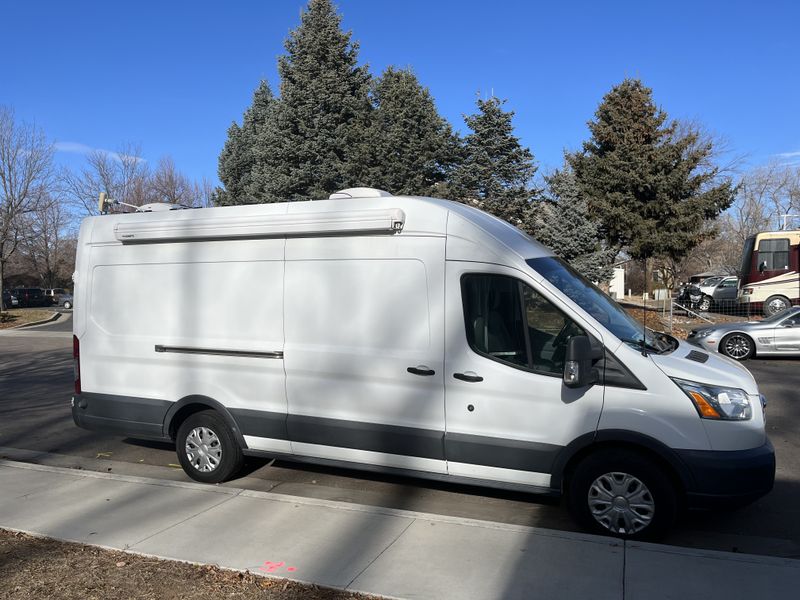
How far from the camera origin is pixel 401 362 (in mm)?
5016

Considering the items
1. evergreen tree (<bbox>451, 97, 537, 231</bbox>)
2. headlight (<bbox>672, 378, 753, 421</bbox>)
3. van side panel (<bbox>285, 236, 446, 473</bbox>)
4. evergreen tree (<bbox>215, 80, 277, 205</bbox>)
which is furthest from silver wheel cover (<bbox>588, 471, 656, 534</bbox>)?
evergreen tree (<bbox>215, 80, 277, 205</bbox>)

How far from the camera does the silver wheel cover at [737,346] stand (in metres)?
13.6

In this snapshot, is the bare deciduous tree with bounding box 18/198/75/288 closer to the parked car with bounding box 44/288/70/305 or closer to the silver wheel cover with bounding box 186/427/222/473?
the parked car with bounding box 44/288/70/305

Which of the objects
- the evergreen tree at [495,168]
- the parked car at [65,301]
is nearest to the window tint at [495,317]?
the evergreen tree at [495,168]

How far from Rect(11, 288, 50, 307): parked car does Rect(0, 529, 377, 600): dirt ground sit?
54.8 meters

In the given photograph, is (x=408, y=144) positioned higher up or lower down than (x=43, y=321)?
higher up

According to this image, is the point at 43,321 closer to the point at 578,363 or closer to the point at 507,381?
the point at 507,381

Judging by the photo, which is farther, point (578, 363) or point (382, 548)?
point (578, 363)

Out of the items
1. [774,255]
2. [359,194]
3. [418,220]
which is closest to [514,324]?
[418,220]

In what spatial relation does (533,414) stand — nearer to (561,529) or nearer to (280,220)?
(561,529)

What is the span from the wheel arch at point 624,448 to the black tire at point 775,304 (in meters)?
21.3

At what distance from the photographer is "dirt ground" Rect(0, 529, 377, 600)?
360 centimetres

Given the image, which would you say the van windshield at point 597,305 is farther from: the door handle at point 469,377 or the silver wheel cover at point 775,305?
the silver wheel cover at point 775,305

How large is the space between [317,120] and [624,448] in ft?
71.1
